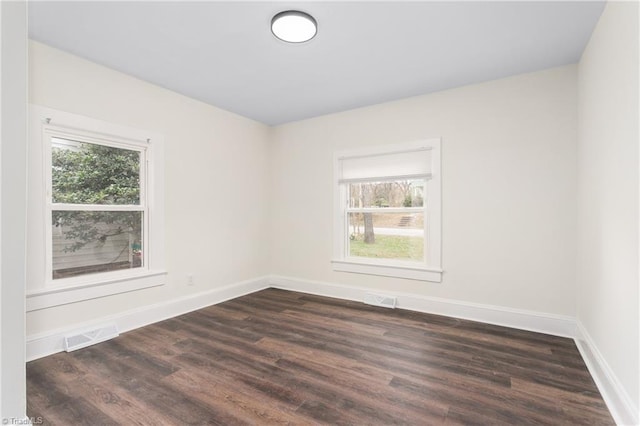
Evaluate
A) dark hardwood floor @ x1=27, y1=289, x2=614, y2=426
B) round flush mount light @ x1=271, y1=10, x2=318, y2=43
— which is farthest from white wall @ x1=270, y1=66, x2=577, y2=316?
round flush mount light @ x1=271, y1=10, x2=318, y2=43

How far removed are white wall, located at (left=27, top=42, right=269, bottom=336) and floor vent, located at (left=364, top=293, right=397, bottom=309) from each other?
1.76 m

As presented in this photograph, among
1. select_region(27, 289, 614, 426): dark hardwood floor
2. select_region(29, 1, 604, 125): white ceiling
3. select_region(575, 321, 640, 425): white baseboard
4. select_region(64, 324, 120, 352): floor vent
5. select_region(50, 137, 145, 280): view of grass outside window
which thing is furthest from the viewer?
select_region(50, 137, 145, 280): view of grass outside window

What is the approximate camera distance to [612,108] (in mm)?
2037

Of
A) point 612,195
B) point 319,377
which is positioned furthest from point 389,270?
point 612,195

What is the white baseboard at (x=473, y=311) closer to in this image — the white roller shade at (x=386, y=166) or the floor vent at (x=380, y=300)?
the floor vent at (x=380, y=300)

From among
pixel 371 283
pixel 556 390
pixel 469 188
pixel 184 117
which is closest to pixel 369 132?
pixel 469 188

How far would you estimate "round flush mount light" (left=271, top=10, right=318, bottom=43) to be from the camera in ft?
7.33

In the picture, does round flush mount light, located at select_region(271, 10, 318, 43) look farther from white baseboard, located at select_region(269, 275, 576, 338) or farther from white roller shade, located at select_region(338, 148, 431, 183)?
white baseboard, located at select_region(269, 275, 576, 338)

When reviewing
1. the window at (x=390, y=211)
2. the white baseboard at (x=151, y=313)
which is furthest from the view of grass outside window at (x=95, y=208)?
the window at (x=390, y=211)

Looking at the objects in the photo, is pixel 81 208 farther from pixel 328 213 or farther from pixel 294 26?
pixel 328 213

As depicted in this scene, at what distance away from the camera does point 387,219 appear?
4.15 metres

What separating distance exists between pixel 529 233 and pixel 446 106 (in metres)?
1.63

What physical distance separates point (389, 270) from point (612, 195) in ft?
7.69

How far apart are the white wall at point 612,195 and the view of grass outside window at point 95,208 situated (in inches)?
158
